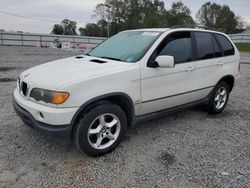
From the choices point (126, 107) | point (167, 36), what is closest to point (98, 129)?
point (126, 107)

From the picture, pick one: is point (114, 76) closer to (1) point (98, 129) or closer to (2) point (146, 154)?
(1) point (98, 129)

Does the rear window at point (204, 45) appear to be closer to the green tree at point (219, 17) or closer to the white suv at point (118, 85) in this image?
the white suv at point (118, 85)

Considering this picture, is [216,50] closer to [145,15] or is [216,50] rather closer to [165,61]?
[165,61]

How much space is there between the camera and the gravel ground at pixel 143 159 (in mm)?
2822

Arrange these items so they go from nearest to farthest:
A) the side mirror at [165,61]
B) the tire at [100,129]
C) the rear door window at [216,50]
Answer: the tire at [100,129] → the side mirror at [165,61] → the rear door window at [216,50]

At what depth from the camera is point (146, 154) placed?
341 centimetres

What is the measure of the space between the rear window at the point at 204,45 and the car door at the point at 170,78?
238mm

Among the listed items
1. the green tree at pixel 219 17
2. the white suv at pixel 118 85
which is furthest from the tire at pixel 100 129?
the green tree at pixel 219 17

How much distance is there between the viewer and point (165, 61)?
11.3 ft

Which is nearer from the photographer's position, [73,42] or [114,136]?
[114,136]

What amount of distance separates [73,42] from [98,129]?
1042 inches

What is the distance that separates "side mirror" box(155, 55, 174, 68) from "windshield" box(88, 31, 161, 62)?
265 millimetres

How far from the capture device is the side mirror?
135 inches

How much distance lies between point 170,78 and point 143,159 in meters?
1.35
